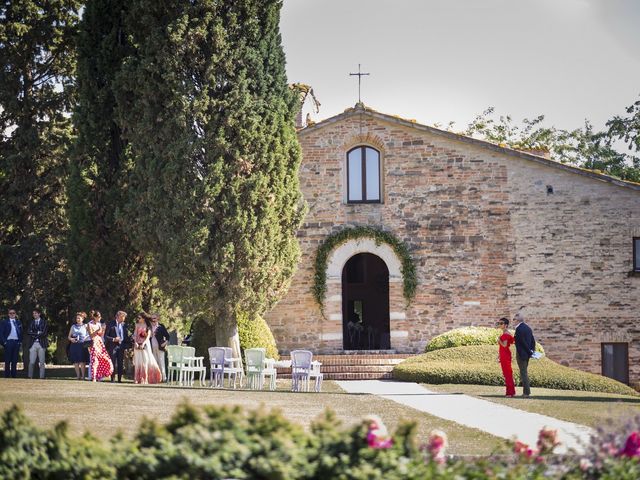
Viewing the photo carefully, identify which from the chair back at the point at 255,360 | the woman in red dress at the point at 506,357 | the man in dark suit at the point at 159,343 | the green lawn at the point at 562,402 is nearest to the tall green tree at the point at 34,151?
the man in dark suit at the point at 159,343

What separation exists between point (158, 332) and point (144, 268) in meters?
3.19

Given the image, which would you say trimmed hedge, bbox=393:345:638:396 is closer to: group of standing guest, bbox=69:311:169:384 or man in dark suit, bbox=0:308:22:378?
group of standing guest, bbox=69:311:169:384

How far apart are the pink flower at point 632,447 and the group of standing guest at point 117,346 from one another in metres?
15.1

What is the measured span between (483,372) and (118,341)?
27.3 ft

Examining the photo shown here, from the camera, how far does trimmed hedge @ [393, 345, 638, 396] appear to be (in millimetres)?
22312

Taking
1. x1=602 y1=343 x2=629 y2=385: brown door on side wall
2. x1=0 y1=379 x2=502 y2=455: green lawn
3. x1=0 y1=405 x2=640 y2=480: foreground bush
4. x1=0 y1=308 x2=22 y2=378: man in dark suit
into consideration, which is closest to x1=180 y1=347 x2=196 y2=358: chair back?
x1=0 y1=379 x2=502 y2=455: green lawn

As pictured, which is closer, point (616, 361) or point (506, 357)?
point (506, 357)

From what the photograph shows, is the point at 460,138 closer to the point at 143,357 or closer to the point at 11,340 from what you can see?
the point at 143,357

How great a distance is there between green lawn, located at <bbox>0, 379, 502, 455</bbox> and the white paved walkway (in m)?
0.40

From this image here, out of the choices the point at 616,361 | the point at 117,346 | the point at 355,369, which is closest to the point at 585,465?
the point at 117,346

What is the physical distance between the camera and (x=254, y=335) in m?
25.0

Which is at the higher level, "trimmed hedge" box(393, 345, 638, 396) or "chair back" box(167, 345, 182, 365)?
"chair back" box(167, 345, 182, 365)

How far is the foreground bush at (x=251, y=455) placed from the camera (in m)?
6.28

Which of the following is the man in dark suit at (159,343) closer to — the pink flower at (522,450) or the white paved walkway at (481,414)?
the white paved walkway at (481,414)
